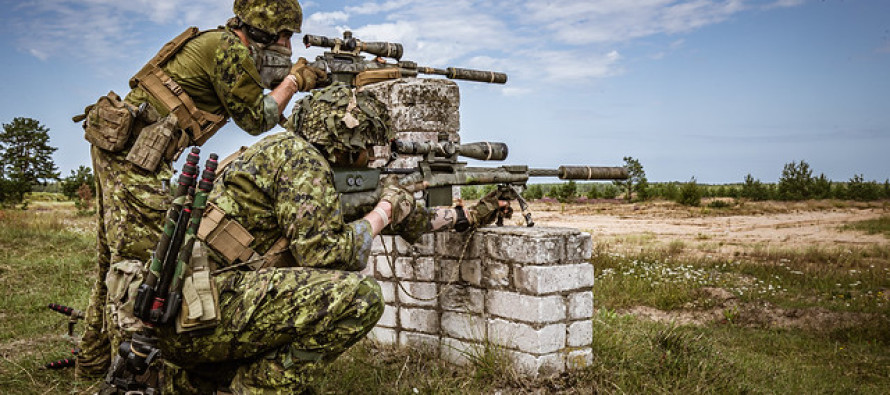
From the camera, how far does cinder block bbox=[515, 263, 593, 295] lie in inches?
177

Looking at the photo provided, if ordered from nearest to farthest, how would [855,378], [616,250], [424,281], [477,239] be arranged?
[477,239] → [424,281] → [855,378] → [616,250]

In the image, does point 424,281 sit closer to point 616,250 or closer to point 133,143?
point 133,143

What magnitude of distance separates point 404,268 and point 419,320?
472 millimetres

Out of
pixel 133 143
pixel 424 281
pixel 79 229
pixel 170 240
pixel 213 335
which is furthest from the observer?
pixel 79 229

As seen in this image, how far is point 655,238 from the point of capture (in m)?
14.2

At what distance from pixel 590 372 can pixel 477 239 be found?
4.31 feet

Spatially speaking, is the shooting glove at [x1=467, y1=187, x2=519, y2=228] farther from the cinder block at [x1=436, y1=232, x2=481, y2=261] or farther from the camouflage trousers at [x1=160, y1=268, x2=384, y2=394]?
the camouflage trousers at [x1=160, y1=268, x2=384, y2=394]

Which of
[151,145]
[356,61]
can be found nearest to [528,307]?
[356,61]

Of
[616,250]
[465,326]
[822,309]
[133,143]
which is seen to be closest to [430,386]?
[465,326]

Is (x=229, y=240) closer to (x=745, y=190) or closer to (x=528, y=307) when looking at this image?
(x=528, y=307)

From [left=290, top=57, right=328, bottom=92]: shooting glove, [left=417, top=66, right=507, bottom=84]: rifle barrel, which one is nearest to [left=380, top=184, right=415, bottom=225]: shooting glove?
[left=290, top=57, right=328, bottom=92]: shooting glove

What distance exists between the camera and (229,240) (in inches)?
130

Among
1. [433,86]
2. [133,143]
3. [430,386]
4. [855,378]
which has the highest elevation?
[433,86]

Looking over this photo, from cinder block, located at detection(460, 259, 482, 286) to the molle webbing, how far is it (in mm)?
2180
